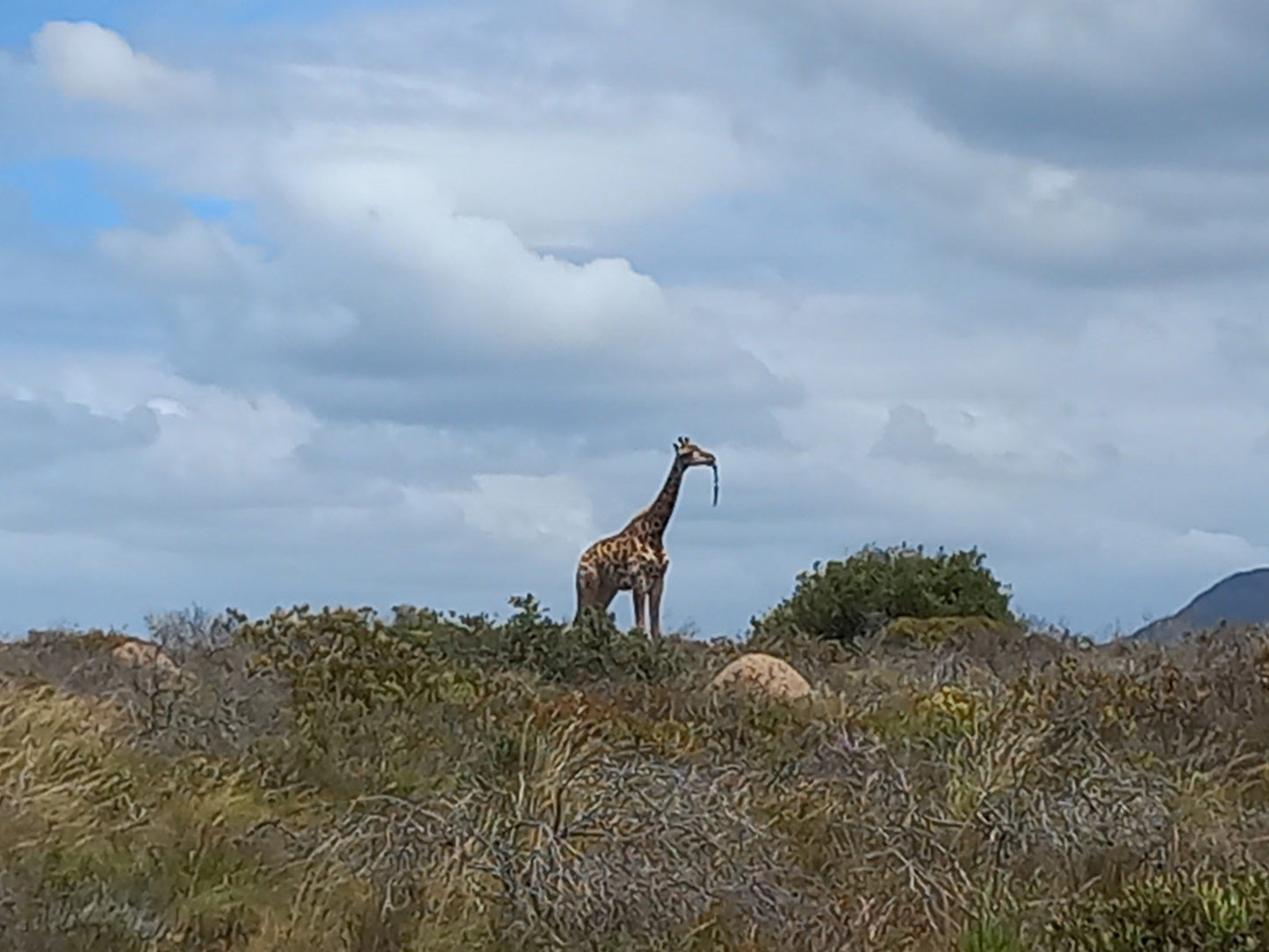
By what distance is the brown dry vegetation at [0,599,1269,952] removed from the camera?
7.93 m

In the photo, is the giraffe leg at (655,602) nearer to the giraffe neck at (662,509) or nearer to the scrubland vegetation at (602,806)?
the giraffe neck at (662,509)

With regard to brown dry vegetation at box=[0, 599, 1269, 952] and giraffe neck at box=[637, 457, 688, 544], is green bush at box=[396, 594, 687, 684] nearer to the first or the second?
brown dry vegetation at box=[0, 599, 1269, 952]

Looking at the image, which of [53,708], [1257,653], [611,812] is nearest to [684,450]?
[1257,653]

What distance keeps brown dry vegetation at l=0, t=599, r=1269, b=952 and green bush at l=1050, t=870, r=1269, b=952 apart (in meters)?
0.01

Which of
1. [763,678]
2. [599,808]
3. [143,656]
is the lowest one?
[599,808]

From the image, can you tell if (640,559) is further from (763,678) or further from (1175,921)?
(1175,921)

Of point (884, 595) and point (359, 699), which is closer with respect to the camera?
point (359, 699)

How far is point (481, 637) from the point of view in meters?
17.2

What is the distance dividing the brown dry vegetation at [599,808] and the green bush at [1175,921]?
1 cm

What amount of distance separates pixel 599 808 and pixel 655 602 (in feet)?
39.4

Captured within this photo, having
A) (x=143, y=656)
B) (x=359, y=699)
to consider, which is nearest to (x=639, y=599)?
(x=143, y=656)

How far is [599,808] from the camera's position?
9.01 metres

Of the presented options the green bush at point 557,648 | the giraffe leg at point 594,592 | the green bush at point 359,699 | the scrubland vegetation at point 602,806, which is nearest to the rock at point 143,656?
the scrubland vegetation at point 602,806

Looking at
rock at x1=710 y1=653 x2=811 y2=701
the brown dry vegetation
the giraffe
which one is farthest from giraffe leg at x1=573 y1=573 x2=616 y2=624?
the brown dry vegetation
